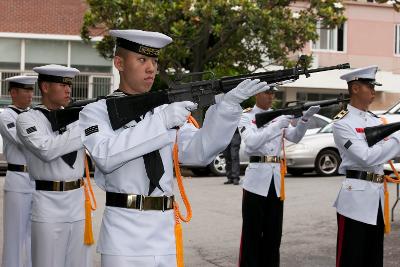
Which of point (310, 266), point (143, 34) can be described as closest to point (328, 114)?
point (310, 266)

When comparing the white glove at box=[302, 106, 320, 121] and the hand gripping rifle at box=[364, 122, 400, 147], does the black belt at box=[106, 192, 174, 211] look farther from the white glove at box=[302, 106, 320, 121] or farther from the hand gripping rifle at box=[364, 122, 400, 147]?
the white glove at box=[302, 106, 320, 121]

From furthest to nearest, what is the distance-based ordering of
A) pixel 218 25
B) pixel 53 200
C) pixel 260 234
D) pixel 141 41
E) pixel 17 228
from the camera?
pixel 218 25, pixel 260 234, pixel 17 228, pixel 53 200, pixel 141 41

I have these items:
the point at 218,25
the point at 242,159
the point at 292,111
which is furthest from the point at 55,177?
the point at 218,25

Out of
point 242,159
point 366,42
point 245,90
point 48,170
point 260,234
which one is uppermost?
point 366,42

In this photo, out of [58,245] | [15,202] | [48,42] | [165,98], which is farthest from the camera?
[48,42]

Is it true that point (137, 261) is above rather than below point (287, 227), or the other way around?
above

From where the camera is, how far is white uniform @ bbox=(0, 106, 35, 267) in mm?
7305

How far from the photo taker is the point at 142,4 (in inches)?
787

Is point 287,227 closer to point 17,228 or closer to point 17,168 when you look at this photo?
point 17,168

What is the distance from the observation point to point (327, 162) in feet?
61.9

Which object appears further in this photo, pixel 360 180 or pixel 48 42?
pixel 48 42

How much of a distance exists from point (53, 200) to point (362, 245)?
2569 mm

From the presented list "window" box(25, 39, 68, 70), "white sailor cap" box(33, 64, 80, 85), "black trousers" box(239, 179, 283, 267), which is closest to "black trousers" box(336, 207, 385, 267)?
"black trousers" box(239, 179, 283, 267)

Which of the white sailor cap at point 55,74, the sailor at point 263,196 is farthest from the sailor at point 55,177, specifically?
the sailor at point 263,196
